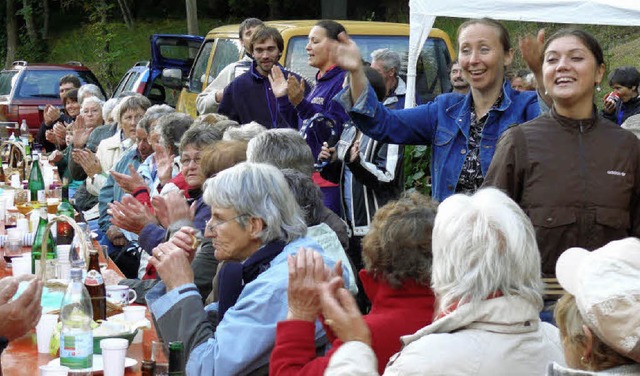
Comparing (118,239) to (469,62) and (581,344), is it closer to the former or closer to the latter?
(469,62)

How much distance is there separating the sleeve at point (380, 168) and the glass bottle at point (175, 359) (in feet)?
11.0

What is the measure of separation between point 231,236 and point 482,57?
5.08 feet

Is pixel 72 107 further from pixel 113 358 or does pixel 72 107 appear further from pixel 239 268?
pixel 113 358

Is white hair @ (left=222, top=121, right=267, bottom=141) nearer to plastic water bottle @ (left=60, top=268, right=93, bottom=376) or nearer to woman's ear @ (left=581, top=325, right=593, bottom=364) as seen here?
plastic water bottle @ (left=60, top=268, right=93, bottom=376)

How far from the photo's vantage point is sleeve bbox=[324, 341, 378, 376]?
3.06 metres

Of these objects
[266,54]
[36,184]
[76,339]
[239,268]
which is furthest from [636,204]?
[36,184]

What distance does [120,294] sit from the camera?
4812 millimetres

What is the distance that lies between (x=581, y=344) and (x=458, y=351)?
37cm

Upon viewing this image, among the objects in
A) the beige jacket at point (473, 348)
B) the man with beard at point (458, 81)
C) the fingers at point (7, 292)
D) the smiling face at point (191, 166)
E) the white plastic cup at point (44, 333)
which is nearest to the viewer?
the beige jacket at point (473, 348)

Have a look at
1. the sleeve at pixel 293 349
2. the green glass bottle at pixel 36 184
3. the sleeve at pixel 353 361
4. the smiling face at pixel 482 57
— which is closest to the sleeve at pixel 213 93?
the green glass bottle at pixel 36 184

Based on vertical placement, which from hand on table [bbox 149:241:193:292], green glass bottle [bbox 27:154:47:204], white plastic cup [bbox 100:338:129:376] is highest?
hand on table [bbox 149:241:193:292]

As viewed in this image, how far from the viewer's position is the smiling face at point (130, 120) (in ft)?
31.4

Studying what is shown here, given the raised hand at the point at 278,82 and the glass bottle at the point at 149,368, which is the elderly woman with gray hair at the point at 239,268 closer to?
the glass bottle at the point at 149,368

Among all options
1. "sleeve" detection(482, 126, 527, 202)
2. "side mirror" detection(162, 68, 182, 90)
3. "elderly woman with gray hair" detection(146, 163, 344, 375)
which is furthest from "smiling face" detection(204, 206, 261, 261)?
"side mirror" detection(162, 68, 182, 90)
